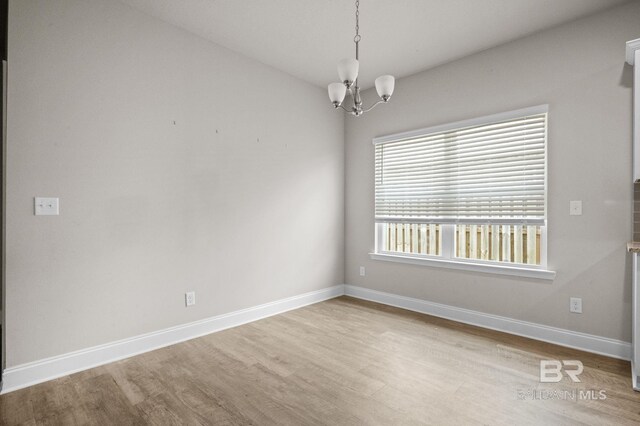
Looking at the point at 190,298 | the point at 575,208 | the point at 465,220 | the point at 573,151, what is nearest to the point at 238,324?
the point at 190,298

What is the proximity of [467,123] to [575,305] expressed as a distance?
1.93 m

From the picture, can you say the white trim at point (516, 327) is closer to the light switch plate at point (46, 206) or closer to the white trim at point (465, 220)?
the white trim at point (465, 220)

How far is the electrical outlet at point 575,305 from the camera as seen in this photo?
2.72 meters

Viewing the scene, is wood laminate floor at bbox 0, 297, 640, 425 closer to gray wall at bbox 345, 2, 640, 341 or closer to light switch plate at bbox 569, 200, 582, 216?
gray wall at bbox 345, 2, 640, 341

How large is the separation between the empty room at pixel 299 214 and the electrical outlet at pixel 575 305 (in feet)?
0.04

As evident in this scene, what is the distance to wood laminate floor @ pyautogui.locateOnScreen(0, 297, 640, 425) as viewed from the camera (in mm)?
1828

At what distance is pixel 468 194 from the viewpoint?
337cm

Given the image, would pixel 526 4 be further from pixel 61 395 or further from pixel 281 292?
pixel 61 395

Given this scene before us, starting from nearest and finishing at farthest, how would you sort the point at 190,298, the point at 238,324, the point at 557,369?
the point at 557,369
the point at 190,298
the point at 238,324

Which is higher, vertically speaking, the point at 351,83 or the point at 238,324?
the point at 351,83

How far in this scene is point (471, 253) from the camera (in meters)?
3.44

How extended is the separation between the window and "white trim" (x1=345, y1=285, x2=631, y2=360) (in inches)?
18.9

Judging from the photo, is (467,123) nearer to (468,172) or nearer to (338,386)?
(468,172)

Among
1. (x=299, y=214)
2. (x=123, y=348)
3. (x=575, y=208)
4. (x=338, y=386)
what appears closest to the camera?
(x=338, y=386)
